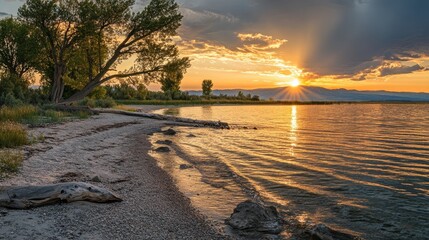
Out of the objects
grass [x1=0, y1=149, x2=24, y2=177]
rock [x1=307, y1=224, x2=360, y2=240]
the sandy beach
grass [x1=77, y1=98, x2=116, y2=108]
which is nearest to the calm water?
rock [x1=307, y1=224, x2=360, y2=240]

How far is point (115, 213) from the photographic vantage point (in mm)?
8461

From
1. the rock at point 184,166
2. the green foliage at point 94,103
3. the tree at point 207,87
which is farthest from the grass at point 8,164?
the tree at point 207,87

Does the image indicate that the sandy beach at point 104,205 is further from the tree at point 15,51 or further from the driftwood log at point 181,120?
the tree at point 15,51

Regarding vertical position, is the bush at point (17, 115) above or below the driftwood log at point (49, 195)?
above

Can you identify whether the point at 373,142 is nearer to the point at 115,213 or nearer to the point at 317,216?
the point at 317,216

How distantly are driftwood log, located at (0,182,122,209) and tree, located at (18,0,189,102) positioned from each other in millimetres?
37910

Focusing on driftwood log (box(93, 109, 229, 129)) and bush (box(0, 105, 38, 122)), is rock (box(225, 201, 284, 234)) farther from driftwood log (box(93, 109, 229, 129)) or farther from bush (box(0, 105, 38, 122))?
driftwood log (box(93, 109, 229, 129))

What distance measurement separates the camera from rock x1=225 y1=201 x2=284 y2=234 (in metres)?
8.36

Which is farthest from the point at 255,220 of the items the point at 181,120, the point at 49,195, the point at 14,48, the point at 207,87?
the point at 207,87

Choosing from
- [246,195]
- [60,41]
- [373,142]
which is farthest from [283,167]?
[60,41]

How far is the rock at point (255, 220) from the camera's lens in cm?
836

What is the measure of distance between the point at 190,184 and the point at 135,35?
37.6m

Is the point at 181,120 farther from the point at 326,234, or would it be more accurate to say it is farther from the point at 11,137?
the point at 326,234

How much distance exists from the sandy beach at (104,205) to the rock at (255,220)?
2.34 ft
